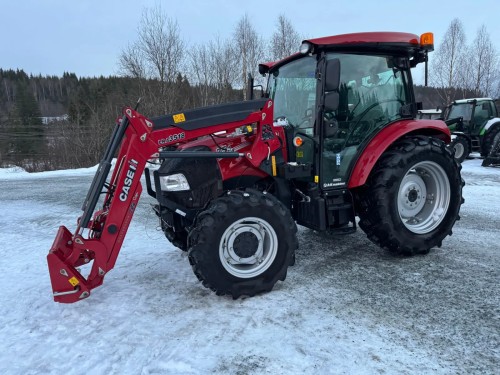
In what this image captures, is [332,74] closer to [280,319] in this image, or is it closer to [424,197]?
[424,197]

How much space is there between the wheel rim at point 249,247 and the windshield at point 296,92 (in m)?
1.23

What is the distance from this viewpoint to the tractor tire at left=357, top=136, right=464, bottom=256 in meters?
3.65

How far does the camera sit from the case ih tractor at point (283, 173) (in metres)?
2.94

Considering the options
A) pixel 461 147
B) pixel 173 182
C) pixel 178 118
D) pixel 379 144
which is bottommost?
pixel 461 147

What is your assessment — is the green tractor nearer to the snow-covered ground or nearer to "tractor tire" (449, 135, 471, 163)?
"tractor tire" (449, 135, 471, 163)

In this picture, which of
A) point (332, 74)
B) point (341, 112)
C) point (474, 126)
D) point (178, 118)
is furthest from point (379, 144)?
point (474, 126)

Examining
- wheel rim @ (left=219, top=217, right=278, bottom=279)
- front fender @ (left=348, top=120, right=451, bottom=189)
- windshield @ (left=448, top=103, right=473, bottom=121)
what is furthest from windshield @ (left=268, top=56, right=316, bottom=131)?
windshield @ (left=448, top=103, right=473, bottom=121)

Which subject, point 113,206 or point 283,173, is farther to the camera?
point 283,173

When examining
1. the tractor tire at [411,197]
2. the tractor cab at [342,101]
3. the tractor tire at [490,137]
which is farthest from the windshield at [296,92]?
the tractor tire at [490,137]

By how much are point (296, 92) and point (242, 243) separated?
1.78m

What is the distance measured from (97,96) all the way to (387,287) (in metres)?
33.5

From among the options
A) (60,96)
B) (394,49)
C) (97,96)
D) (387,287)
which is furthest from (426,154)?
(60,96)

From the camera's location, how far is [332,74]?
3.23 m

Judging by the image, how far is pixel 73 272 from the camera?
2.81 m
